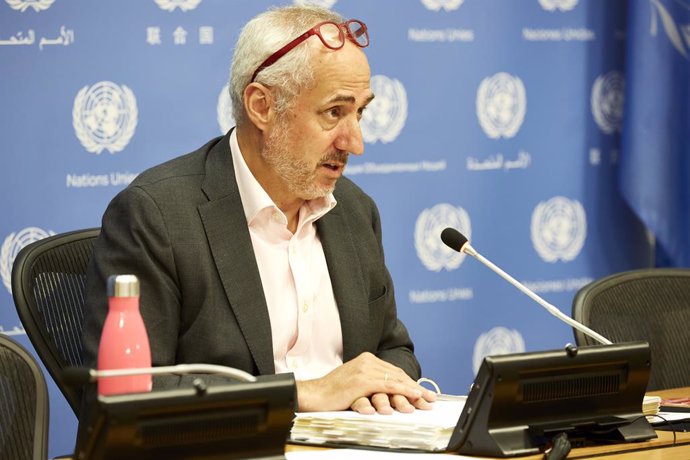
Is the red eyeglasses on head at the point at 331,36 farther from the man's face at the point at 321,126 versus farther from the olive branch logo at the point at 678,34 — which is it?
the olive branch logo at the point at 678,34

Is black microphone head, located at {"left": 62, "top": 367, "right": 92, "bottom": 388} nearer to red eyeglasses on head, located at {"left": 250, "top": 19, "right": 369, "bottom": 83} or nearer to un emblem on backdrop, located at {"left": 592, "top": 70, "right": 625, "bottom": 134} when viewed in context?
red eyeglasses on head, located at {"left": 250, "top": 19, "right": 369, "bottom": 83}

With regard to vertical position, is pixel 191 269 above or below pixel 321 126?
below

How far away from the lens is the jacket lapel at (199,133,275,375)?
2666mm

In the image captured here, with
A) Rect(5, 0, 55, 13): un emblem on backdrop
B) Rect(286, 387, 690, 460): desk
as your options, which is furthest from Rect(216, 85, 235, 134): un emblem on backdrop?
Rect(286, 387, 690, 460): desk

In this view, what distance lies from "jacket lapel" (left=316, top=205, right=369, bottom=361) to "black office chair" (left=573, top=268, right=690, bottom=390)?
0.66 metres

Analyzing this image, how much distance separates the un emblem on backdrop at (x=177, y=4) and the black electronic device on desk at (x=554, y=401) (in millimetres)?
2238

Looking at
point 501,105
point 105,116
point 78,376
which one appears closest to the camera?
point 78,376

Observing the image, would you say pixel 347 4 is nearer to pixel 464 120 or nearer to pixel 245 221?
pixel 464 120

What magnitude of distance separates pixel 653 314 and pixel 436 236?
1418mm

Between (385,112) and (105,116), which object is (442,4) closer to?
(385,112)

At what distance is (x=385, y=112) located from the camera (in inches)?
175

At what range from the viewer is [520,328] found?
4867 millimetres

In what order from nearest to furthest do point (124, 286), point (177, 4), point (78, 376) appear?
point (78, 376) → point (124, 286) → point (177, 4)

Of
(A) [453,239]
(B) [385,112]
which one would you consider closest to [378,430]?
(A) [453,239]
